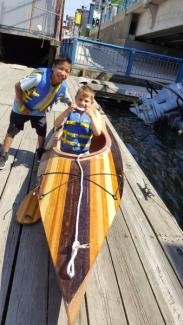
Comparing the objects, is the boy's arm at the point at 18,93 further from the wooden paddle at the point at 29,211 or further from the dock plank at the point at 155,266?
the dock plank at the point at 155,266

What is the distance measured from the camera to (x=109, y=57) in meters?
17.0

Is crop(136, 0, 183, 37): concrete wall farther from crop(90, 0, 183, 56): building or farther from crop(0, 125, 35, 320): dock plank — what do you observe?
crop(0, 125, 35, 320): dock plank

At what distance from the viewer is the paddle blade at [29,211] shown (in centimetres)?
336

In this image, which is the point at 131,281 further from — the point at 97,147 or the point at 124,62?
the point at 124,62

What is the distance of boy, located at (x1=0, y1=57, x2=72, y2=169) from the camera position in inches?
157

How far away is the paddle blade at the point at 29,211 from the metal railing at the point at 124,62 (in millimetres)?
12253

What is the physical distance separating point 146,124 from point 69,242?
407 inches

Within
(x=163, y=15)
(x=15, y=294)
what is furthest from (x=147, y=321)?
(x=163, y=15)

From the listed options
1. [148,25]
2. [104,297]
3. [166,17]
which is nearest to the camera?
[104,297]

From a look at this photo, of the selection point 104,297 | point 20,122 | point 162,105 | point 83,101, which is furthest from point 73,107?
point 162,105

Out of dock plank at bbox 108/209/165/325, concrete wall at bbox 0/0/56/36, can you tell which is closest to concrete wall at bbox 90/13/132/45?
concrete wall at bbox 0/0/56/36

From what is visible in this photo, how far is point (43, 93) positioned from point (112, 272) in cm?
232

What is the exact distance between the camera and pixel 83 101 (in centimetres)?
395

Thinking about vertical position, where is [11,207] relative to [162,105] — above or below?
above
